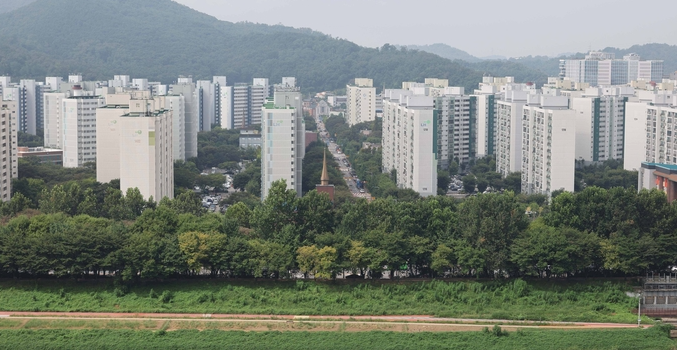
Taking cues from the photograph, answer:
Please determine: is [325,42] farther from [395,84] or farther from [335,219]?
[335,219]

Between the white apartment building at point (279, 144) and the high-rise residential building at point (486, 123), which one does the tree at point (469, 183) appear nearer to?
the high-rise residential building at point (486, 123)

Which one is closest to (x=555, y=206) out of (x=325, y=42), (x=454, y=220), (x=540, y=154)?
(x=454, y=220)

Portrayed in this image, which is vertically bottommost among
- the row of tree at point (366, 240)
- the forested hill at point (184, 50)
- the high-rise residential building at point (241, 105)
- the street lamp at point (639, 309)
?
the street lamp at point (639, 309)

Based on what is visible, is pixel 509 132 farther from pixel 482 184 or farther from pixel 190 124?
pixel 190 124

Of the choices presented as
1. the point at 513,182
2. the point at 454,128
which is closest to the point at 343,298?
the point at 513,182

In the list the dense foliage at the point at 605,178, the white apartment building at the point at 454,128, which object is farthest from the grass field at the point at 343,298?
the white apartment building at the point at 454,128
